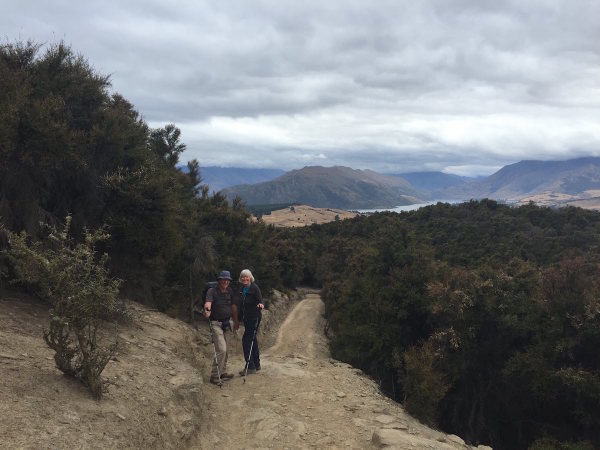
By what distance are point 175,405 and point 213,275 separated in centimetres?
1994

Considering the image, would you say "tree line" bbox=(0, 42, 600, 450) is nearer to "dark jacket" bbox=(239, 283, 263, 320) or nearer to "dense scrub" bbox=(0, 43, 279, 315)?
"dense scrub" bbox=(0, 43, 279, 315)

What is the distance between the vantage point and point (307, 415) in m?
9.71

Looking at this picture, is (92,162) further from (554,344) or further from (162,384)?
(554,344)

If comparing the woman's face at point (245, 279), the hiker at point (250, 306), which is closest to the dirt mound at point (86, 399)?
the hiker at point (250, 306)

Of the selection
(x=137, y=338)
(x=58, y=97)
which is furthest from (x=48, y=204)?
(x=137, y=338)

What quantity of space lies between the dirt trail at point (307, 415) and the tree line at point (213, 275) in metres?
1.84

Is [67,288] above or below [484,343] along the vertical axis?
above

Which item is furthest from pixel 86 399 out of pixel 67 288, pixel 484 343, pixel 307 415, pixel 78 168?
pixel 484 343

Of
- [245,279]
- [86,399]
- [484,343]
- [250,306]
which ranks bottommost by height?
[484,343]

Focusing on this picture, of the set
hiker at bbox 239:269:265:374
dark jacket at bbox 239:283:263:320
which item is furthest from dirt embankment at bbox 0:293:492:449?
dark jacket at bbox 239:283:263:320

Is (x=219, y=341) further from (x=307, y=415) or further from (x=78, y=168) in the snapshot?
(x=78, y=168)

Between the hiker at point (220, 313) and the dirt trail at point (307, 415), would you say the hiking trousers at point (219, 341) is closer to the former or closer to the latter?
the hiker at point (220, 313)

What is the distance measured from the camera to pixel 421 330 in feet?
82.3

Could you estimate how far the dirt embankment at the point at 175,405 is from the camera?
19.9ft
